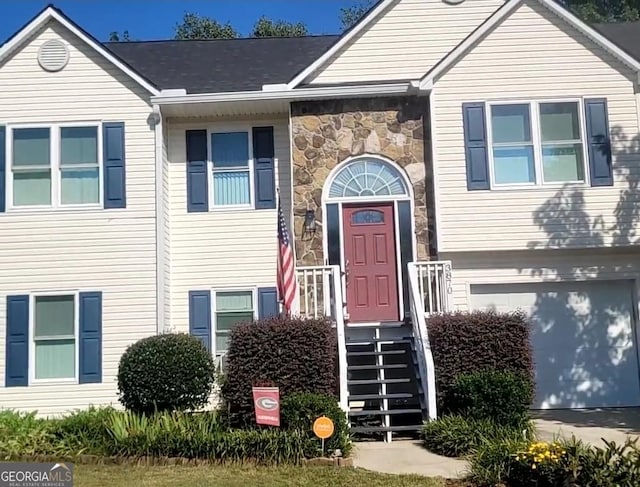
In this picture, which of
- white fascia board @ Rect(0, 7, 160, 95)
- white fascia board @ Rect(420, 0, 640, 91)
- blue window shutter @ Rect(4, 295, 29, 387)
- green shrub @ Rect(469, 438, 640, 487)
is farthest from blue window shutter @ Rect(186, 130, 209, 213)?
green shrub @ Rect(469, 438, 640, 487)

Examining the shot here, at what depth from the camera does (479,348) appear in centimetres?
1011

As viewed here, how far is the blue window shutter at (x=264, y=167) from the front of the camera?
44.0 feet

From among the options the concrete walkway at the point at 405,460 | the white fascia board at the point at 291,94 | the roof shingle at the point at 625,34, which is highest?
the roof shingle at the point at 625,34

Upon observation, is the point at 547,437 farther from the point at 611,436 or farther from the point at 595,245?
the point at 595,245

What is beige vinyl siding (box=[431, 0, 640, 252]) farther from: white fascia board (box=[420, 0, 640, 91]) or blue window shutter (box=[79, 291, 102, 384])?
blue window shutter (box=[79, 291, 102, 384])

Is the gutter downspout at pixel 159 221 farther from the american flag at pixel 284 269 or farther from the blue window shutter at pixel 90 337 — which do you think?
the american flag at pixel 284 269

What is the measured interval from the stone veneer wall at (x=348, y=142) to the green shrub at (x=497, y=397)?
393cm

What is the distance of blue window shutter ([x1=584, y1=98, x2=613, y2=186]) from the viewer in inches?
491

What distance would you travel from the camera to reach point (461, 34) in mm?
13641

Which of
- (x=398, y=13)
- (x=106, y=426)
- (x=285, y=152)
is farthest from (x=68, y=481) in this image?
(x=398, y=13)

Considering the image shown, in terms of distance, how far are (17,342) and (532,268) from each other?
905 cm

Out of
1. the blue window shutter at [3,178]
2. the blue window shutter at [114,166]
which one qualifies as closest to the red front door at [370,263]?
the blue window shutter at [114,166]

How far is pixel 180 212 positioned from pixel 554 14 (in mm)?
7679

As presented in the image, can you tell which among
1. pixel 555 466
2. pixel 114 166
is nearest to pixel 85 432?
pixel 114 166
